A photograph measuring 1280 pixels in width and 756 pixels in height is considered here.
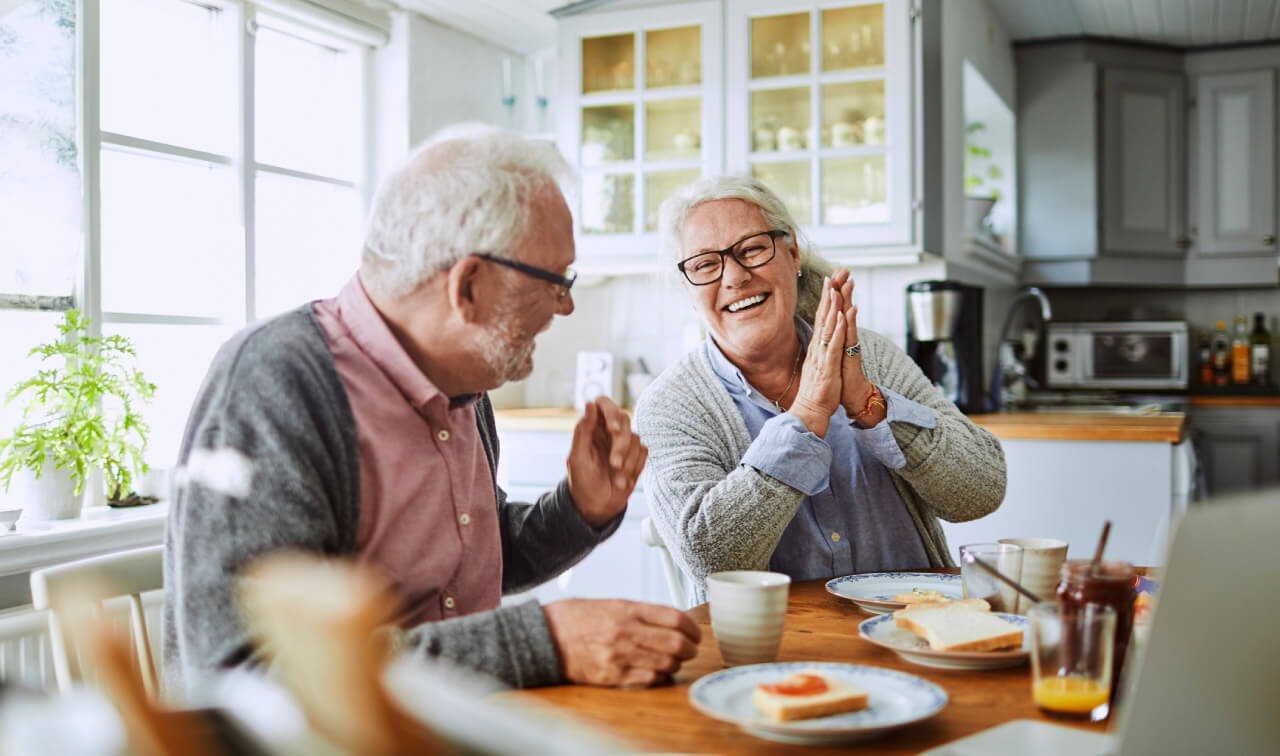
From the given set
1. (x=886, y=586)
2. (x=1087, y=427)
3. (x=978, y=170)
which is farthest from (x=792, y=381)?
(x=978, y=170)

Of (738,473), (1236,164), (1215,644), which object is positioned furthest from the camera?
(1236,164)

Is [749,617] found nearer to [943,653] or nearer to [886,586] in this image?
[943,653]

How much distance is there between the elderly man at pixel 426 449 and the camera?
38.6 inches

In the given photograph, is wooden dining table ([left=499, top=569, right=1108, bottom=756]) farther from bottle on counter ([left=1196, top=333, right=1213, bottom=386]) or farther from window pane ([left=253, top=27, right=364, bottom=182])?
bottle on counter ([left=1196, top=333, right=1213, bottom=386])

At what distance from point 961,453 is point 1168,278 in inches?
147

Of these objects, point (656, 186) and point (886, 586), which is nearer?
point (886, 586)

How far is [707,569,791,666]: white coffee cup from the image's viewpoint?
3.46 ft

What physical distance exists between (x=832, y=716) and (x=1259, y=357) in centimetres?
494

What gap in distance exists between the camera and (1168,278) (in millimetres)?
4910

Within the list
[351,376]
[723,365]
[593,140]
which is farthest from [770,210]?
[593,140]

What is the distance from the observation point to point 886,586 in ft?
4.74

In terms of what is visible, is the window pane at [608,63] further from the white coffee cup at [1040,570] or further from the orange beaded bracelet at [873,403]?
the white coffee cup at [1040,570]

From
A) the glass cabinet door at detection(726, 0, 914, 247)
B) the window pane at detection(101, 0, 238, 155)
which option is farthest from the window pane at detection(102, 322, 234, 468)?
the glass cabinet door at detection(726, 0, 914, 247)

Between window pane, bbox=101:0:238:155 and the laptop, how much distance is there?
2.79 metres
